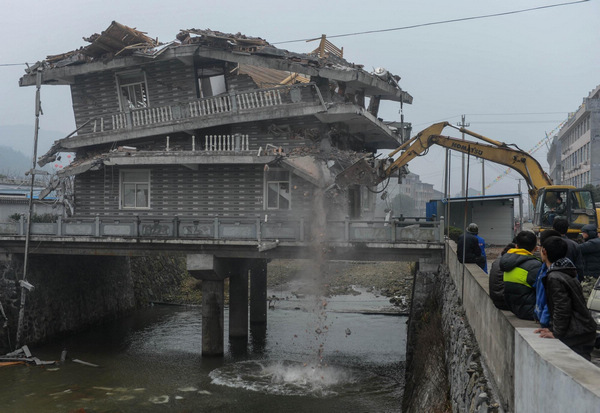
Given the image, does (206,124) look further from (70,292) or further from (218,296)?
(70,292)

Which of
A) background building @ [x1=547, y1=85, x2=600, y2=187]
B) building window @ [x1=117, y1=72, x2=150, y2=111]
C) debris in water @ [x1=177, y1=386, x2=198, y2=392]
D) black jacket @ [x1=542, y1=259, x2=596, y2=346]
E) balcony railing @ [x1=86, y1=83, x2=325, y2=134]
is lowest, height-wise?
debris in water @ [x1=177, y1=386, x2=198, y2=392]

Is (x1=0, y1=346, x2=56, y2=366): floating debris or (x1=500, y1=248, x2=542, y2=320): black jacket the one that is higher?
(x1=500, y1=248, x2=542, y2=320): black jacket

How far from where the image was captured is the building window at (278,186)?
23.3m

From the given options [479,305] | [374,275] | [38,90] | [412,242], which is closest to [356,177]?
[412,242]

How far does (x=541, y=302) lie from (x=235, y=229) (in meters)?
15.0

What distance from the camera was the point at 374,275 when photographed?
45.2 m

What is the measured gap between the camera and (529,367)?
5027 millimetres

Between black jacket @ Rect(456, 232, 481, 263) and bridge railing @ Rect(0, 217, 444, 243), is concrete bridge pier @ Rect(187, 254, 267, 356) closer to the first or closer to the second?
bridge railing @ Rect(0, 217, 444, 243)

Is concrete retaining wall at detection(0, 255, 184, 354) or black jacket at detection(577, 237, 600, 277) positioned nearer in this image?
black jacket at detection(577, 237, 600, 277)

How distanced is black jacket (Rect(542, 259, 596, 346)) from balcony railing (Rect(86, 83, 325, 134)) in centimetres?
1712

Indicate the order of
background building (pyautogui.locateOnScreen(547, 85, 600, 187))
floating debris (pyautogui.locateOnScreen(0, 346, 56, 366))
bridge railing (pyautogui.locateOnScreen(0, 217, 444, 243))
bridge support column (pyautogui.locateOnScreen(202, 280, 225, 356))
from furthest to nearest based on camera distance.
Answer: background building (pyautogui.locateOnScreen(547, 85, 600, 187)), bridge support column (pyautogui.locateOnScreen(202, 280, 225, 356)), floating debris (pyautogui.locateOnScreen(0, 346, 56, 366)), bridge railing (pyautogui.locateOnScreen(0, 217, 444, 243))

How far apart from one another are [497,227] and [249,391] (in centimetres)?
1617

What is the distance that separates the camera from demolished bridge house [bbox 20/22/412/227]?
22469 millimetres

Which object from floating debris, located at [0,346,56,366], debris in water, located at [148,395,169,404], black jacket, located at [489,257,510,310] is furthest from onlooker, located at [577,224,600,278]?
floating debris, located at [0,346,56,366]
